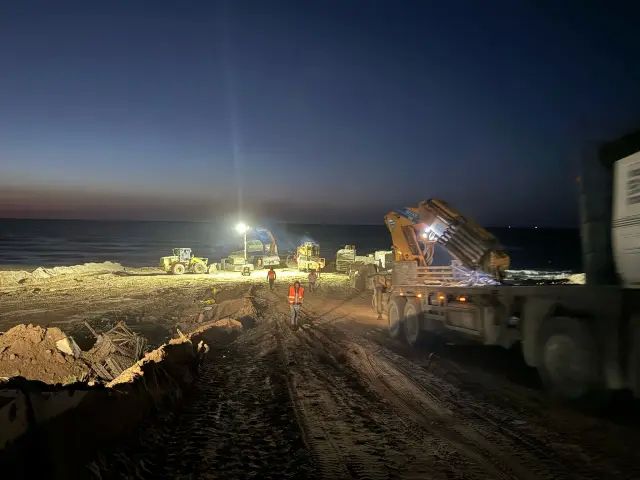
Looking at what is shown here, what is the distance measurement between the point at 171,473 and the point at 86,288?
2873 cm

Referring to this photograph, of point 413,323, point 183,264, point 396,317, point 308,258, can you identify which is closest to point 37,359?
point 413,323

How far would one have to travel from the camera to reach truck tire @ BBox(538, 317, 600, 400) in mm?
7973

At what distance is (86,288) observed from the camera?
31.6 m

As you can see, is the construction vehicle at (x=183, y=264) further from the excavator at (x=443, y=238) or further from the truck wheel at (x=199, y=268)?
the excavator at (x=443, y=238)

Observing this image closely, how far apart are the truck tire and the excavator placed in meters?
6.13

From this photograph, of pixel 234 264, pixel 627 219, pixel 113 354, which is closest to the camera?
pixel 627 219

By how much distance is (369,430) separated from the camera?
731 cm

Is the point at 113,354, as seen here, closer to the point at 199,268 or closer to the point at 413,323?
the point at 413,323

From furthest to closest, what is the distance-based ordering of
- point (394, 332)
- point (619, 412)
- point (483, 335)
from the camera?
point (394, 332)
point (483, 335)
point (619, 412)

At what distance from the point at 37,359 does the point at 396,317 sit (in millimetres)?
9949

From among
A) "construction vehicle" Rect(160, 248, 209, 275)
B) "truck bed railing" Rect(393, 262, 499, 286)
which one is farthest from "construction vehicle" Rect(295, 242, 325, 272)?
"truck bed railing" Rect(393, 262, 499, 286)

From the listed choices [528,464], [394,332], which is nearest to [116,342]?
[394,332]

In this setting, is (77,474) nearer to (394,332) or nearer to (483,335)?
(483,335)

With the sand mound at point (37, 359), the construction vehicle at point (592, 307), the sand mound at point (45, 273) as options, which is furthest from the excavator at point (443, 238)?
the sand mound at point (45, 273)
